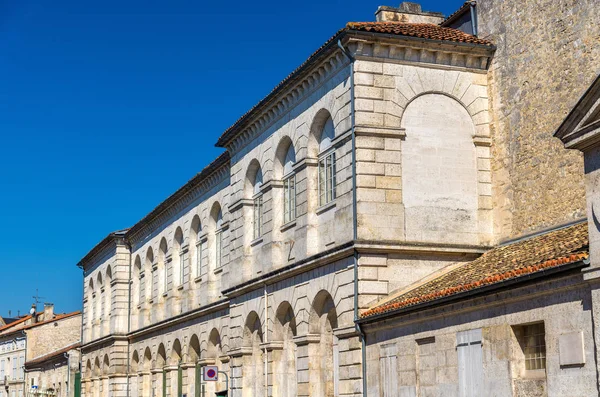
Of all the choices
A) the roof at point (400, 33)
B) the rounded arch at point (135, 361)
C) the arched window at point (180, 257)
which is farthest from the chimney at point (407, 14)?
the rounded arch at point (135, 361)

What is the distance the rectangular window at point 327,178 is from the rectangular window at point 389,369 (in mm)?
4701

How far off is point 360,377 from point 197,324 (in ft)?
49.9

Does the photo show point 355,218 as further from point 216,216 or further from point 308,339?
point 216,216

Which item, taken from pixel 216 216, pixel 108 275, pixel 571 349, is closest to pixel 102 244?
pixel 108 275

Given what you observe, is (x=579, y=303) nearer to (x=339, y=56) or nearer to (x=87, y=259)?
(x=339, y=56)

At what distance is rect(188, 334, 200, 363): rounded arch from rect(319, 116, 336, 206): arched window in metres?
13.4

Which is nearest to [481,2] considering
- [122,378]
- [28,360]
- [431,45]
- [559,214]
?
[431,45]

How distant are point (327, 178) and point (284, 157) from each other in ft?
10.2

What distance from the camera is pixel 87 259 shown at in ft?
187

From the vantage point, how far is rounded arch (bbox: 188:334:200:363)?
37375mm

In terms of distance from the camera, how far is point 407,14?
28375mm

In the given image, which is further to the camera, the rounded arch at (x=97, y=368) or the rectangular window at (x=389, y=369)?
the rounded arch at (x=97, y=368)

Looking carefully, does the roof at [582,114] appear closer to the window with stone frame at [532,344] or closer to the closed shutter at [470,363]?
the window with stone frame at [532,344]

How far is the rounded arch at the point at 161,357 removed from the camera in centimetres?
4147
